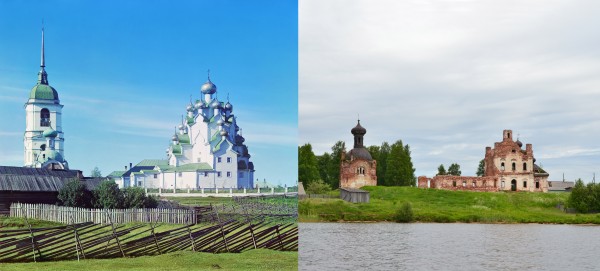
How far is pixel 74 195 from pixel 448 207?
24659 millimetres

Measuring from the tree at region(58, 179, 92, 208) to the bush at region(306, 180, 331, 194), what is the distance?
71.0 feet

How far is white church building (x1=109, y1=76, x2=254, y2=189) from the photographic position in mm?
9039

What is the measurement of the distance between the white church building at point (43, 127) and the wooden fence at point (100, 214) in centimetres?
46

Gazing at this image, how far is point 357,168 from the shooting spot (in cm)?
3559

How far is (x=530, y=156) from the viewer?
3806cm

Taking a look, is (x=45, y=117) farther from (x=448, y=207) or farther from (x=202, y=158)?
(x=448, y=207)

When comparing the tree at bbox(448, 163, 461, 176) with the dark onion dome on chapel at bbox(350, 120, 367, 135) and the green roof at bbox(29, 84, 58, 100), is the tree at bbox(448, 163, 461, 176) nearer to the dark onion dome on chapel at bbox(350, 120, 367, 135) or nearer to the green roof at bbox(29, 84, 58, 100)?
the dark onion dome on chapel at bbox(350, 120, 367, 135)

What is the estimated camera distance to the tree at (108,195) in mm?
8969

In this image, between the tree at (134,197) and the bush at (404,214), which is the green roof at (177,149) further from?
the bush at (404,214)

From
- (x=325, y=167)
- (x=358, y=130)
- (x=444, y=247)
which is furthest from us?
(x=358, y=130)

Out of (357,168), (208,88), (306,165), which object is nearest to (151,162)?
(208,88)

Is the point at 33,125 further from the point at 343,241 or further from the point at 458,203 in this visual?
the point at 458,203

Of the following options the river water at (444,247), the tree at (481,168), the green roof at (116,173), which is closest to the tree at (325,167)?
the river water at (444,247)

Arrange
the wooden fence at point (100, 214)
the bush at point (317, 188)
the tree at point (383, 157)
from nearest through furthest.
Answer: the wooden fence at point (100, 214), the bush at point (317, 188), the tree at point (383, 157)
